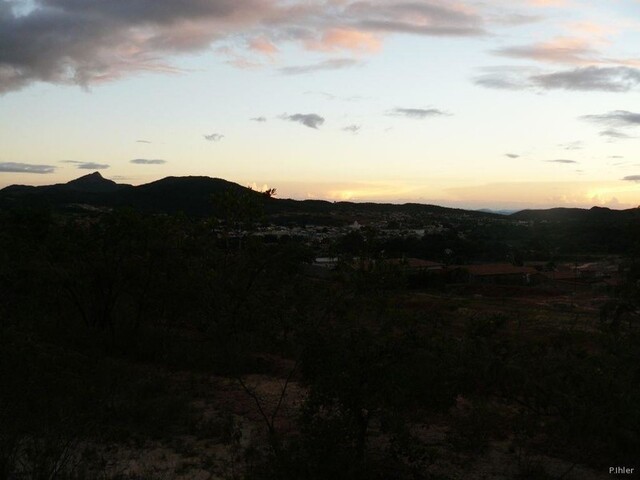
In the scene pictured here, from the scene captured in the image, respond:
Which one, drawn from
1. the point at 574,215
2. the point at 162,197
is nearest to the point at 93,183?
the point at 162,197

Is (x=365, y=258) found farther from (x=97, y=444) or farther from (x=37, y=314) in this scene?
(x=37, y=314)

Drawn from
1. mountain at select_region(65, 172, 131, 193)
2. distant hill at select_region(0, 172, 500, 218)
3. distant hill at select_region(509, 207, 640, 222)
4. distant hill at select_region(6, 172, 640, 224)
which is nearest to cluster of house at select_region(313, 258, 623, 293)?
distant hill at select_region(509, 207, 640, 222)

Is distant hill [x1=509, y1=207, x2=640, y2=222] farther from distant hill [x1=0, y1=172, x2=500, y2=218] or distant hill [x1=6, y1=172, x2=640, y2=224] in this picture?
distant hill [x1=0, y1=172, x2=500, y2=218]

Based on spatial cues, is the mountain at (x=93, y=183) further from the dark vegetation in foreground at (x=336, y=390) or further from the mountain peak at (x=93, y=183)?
the dark vegetation in foreground at (x=336, y=390)

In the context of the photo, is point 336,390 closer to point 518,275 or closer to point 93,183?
point 518,275

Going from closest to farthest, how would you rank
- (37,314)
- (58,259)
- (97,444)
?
(97,444) < (37,314) < (58,259)

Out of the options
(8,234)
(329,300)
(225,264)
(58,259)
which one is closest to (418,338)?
(329,300)

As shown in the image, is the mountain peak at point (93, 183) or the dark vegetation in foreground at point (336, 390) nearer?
the dark vegetation in foreground at point (336, 390)

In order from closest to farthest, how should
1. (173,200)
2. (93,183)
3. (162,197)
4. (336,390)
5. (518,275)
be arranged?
(336,390) → (518,275) → (173,200) → (162,197) → (93,183)

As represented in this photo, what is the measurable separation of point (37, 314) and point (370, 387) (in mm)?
9662

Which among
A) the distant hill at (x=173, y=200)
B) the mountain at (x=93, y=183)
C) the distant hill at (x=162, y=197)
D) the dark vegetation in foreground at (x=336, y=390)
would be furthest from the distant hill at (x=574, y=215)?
the mountain at (x=93, y=183)

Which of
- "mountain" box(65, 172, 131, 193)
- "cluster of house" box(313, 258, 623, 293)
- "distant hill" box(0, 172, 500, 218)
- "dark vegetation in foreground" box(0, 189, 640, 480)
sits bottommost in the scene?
"cluster of house" box(313, 258, 623, 293)

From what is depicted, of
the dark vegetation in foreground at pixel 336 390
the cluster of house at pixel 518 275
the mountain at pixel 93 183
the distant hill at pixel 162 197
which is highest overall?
the mountain at pixel 93 183

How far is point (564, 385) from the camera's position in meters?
6.84
